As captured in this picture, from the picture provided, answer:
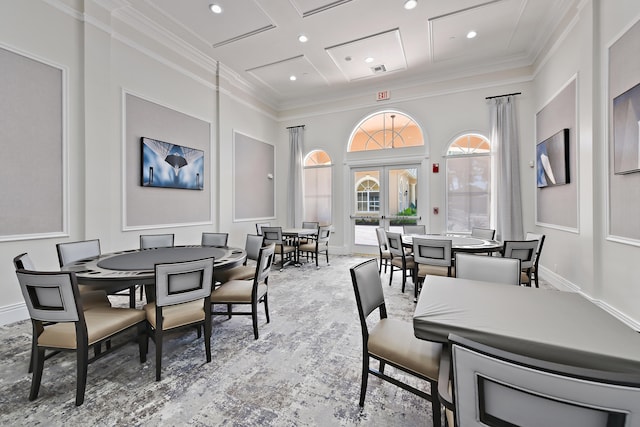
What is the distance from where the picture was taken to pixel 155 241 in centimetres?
355

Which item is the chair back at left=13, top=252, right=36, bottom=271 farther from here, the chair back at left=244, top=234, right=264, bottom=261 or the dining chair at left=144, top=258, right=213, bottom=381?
the chair back at left=244, top=234, right=264, bottom=261

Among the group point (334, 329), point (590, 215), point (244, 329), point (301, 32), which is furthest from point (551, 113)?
point (244, 329)

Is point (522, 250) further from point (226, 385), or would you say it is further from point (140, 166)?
point (140, 166)

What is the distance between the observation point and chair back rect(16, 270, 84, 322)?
64.9 inches

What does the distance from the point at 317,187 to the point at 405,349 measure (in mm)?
5907

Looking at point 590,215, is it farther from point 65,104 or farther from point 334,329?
point 65,104

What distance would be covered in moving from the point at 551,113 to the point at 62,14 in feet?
22.8

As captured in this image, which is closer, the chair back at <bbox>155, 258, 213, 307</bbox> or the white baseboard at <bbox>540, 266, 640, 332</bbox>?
the chair back at <bbox>155, 258, 213, 307</bbox>

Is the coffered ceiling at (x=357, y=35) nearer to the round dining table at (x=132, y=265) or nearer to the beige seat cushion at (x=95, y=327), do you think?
the round dining table at (x=132, y=265)

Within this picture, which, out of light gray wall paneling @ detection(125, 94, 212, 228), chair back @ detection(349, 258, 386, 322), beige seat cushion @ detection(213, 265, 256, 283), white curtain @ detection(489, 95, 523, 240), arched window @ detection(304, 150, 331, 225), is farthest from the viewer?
arched window @ detection(304, 150, 331, 225)

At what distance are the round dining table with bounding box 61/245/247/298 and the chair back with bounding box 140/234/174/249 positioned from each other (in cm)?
56

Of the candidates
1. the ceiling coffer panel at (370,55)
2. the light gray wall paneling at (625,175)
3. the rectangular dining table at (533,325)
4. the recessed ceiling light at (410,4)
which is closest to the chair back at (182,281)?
the rectangular dining table at (533,325)

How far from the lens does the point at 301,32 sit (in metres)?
4.37

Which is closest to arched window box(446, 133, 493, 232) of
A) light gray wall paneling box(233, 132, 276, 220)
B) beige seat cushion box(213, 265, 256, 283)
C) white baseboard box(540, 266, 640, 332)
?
white baseboard box(540, 266, 640, 332)
